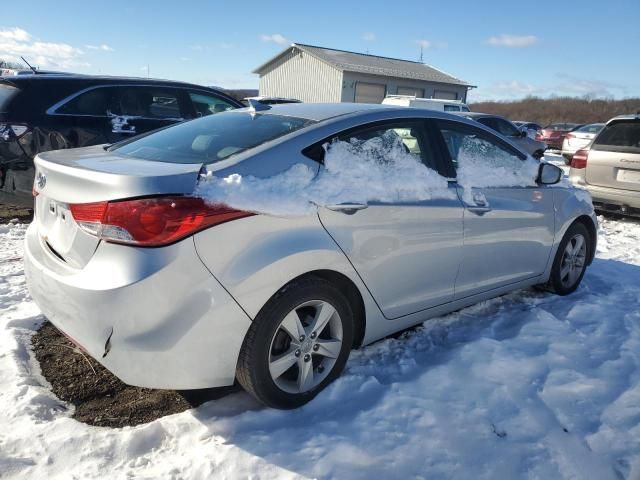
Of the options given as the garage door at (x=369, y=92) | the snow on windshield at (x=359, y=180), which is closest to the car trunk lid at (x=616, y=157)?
the snow on windshield at (x=359, y=180)

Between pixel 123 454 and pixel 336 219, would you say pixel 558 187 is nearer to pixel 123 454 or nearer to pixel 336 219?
pixel 336 219

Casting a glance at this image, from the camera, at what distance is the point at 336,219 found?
258 cm

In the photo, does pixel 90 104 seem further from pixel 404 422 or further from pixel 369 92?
pixel 369 92

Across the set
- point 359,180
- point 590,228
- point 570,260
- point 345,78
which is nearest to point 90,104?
point 359,180

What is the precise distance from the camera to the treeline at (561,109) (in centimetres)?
5577

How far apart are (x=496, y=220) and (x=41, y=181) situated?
273 cm

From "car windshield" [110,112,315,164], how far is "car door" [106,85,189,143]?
2.96 metres

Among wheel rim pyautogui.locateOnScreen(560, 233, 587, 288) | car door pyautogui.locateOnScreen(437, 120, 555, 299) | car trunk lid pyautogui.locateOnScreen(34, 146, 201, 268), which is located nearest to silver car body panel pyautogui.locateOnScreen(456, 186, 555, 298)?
car door pyautogui.locateOnScreen(437, 120, 555, 299)

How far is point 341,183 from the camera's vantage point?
8.66 ft

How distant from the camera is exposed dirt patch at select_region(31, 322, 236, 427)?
2541mm

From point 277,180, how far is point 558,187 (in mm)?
2705

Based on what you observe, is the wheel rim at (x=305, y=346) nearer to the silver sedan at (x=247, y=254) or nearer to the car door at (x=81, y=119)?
the silver sedan at (x=247, y=254)

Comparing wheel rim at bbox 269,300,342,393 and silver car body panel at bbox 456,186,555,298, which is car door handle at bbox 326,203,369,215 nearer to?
wheel rim at bbox 269,300,342,393

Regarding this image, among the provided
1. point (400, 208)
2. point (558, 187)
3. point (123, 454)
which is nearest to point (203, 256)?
point (123, 454)
